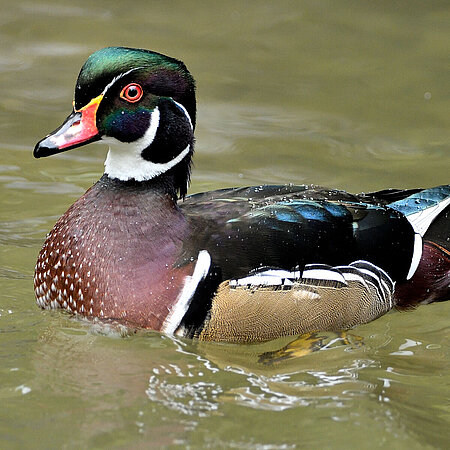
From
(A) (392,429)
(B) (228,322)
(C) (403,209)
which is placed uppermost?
(C) (403,209)

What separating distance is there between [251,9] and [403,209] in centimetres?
386

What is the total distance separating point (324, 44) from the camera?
775 centimetres

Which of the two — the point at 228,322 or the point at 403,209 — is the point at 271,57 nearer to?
the point at 403,209

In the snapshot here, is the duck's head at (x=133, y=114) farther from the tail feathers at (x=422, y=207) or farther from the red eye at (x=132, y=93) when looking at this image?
the tail feathers at (x=422, y=207)

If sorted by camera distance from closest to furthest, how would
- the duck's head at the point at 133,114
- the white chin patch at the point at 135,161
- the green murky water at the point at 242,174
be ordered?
Answer: the green murky water at the point at 242,174 < the duck's head at the point at 133,114 < the white chin patch at the point at 135,161

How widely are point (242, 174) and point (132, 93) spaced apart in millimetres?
2382

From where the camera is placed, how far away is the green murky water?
12.0 ft

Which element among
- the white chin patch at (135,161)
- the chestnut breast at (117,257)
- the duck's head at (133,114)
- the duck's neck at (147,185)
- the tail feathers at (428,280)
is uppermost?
the duck's head at (133,114)

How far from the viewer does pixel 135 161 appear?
430 cm

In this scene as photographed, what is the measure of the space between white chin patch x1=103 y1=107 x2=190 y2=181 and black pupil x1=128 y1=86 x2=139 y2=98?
0.47 feet

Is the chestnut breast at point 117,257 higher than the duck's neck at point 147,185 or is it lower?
lower

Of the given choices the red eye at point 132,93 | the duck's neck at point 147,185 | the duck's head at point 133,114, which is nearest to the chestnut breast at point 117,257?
the duck's neck at point 147,185

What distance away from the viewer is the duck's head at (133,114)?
4055 mm

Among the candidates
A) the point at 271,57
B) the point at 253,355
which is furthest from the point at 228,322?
the point at 271,57
